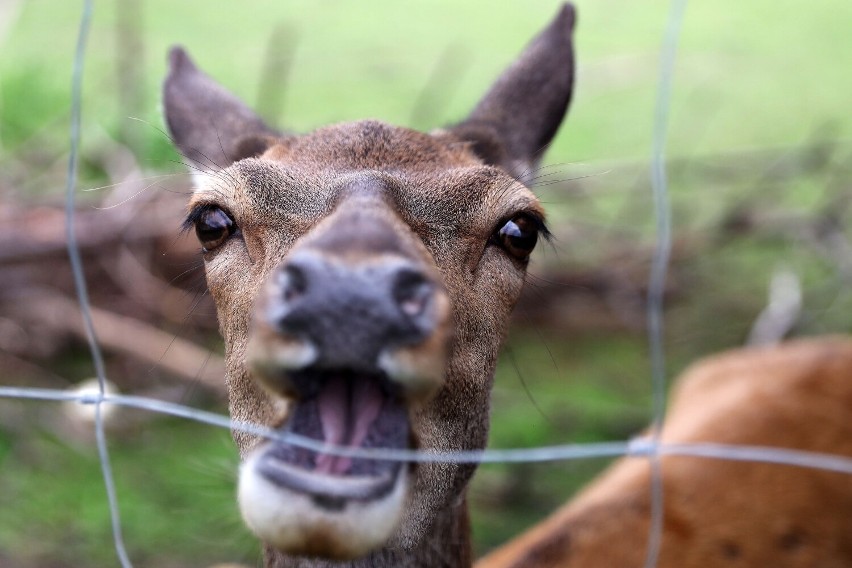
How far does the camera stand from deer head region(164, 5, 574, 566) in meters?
1.99

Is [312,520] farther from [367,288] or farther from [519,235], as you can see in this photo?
[519,235]

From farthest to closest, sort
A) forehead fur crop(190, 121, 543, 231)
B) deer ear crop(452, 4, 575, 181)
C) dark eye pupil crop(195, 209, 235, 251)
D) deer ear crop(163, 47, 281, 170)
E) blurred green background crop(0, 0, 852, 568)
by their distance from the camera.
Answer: blurred green background crop(0, 0, 852, 568), deer ear crop(452, 4, 575, 181), deer ear crop(163, 47, 281, 170), dark eye pupil crop(195, 209, 235, 251), forehead fur crop(190, 121, 543, 231)

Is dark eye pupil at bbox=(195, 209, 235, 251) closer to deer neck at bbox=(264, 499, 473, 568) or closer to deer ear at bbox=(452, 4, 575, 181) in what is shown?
deer neck at bbox=(264, 499, 473, 568)

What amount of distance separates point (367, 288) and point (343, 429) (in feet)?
1.15

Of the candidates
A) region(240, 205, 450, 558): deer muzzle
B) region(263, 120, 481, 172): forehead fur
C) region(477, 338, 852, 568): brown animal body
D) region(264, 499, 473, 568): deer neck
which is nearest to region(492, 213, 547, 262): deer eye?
region(263, 120, 481, 172): forehead fur

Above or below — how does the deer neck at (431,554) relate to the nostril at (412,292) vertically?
below

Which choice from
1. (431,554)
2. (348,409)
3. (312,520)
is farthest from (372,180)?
(431,554)

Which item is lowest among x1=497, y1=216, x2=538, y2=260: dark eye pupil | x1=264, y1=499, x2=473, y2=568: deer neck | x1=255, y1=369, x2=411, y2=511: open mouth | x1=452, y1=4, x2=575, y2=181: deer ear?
x1=264, y1=499, x2=473, y2=568: deer neck

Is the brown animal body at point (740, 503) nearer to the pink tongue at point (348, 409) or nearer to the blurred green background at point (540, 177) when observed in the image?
the blurred green background at point (540, 177)

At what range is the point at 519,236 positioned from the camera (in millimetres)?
2770

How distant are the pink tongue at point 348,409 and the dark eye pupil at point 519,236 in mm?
772

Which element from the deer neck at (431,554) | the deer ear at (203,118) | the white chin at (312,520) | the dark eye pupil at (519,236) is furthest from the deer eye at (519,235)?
the deer ear at (203,118)

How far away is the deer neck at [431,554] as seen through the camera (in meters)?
2.80

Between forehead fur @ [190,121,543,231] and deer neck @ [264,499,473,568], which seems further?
deer neck @ [264,499,473,568]
